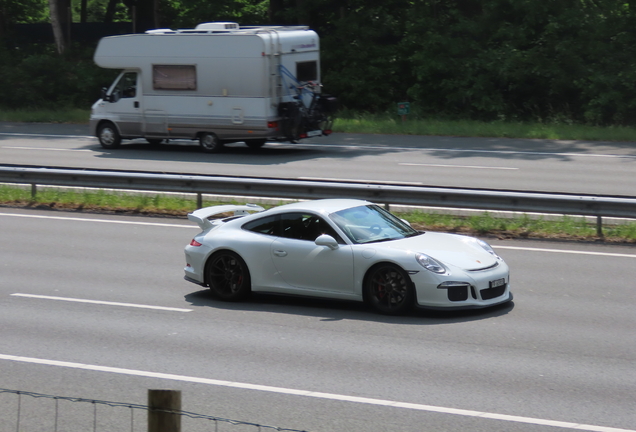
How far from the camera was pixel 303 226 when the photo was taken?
32.9 feet

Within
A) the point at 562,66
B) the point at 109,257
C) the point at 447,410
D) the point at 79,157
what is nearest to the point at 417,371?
the point at 447,410

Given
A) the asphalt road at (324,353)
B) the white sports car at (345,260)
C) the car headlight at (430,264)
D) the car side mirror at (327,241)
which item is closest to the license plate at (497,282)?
the white sports car at (345,260)

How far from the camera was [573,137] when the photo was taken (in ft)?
86.2

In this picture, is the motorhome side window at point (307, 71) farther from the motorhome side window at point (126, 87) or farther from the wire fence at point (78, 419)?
the wire fence at point (78, 419)

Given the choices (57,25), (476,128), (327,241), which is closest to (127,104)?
(476,128)

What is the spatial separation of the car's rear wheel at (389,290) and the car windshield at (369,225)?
1.60ft

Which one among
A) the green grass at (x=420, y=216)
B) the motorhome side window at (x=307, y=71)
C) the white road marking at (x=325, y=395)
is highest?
the motorhome side window at (x=307, y=71)

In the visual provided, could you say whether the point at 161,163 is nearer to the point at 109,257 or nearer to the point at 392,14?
the point at 109,257

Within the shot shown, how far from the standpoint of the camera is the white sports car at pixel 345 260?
9.15 meters

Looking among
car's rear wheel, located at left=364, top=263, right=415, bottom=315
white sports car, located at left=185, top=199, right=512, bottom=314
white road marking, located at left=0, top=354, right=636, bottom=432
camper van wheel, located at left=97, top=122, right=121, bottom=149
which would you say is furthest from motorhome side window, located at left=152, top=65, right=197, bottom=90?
white road marking, located at left=0, top=354, right=636, bottom=432

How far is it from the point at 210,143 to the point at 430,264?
655 inches

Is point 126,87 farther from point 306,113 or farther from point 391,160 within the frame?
point 391,160

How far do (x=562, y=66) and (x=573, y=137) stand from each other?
21.0 ft

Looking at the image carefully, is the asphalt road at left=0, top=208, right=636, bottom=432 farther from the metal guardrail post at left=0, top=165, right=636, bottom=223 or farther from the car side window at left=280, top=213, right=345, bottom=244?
the metal guardrail post at left=0, top=165, right=636, bottom=223
